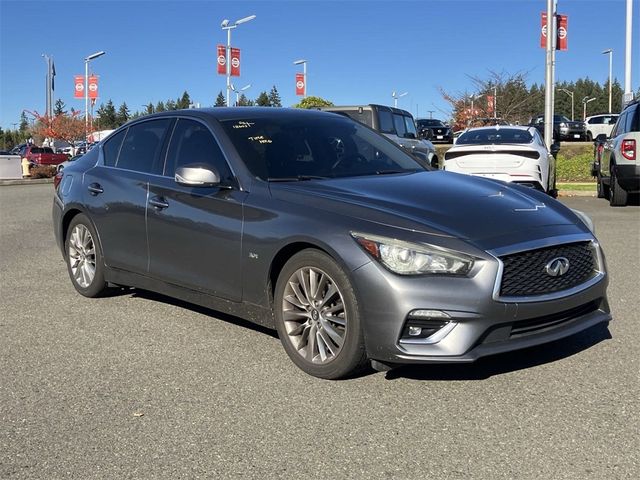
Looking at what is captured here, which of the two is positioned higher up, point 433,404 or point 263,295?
point 263,295

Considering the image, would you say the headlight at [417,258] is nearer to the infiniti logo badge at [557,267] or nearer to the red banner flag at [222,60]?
the infiniti logo badge at [557,267]

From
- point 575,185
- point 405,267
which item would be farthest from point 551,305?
point 575,185

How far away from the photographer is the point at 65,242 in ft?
22.2

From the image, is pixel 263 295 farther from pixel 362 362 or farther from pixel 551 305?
pixel 551 305

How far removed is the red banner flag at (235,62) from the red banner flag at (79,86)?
71.8 feet

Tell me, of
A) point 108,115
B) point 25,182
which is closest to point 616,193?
point 25,182

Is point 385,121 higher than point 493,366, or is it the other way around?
point 385,121

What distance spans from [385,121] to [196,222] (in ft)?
42.8

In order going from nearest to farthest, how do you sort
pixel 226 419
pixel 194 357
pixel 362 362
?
pixel 226 419, pixel 362 362, pixel 194 357

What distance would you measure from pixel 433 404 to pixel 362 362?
1.50 ft

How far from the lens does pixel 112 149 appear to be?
637 centimetres

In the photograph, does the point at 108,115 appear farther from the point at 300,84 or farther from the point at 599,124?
the point at 599,124

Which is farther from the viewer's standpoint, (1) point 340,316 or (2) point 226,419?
(1) point 340,316

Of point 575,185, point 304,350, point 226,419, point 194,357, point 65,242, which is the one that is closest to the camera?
point 226,419
